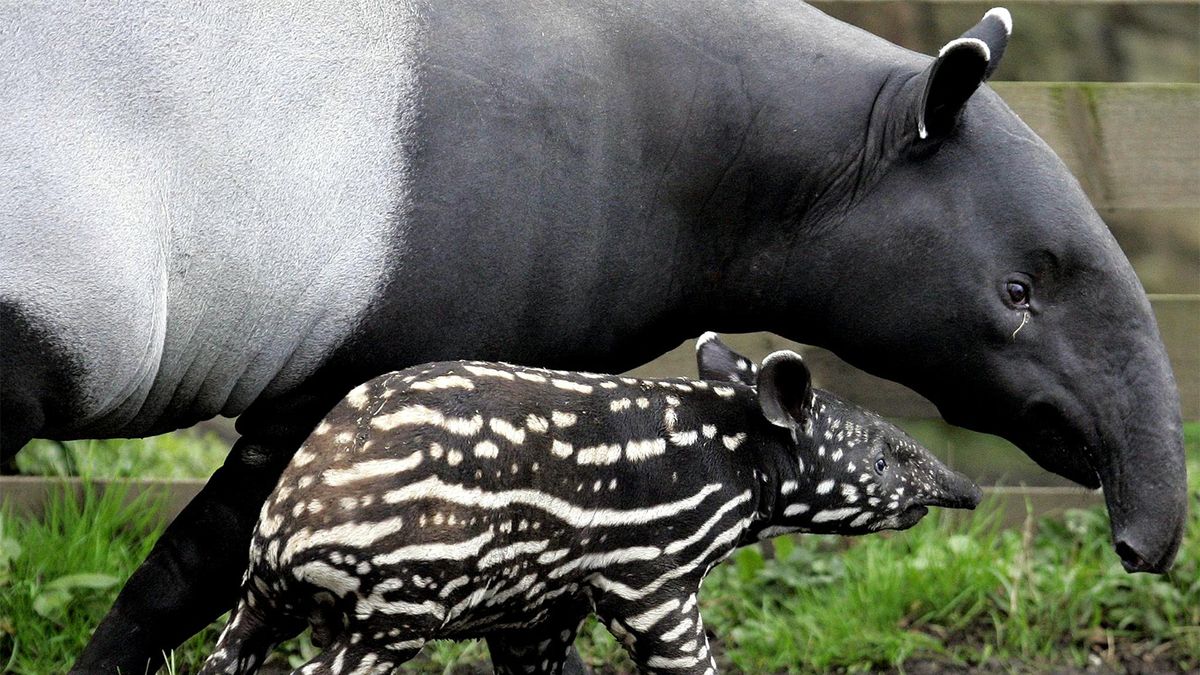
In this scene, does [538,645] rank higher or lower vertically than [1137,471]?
lower

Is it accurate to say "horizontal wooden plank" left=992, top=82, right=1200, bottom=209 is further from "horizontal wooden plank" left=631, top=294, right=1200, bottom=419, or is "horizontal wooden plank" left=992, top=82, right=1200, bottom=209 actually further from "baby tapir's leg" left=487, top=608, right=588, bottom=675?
"baby tapir's leg" left=487, top=608, right=588, bottom=675

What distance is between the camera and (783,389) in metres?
2.86

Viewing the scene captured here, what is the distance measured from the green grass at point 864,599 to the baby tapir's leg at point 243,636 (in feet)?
4.00

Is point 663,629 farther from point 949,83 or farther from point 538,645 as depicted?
point 949,83

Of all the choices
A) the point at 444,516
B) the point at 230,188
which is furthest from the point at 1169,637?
the point at 230,188

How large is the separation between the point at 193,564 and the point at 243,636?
0.39 m

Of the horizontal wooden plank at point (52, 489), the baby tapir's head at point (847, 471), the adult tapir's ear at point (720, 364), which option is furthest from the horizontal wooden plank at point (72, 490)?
the baby tapir's head at point (847, 471)

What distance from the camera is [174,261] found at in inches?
109

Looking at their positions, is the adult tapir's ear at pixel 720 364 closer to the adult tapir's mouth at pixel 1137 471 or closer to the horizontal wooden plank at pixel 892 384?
the adult tapir's mouth at pixel 1137 471

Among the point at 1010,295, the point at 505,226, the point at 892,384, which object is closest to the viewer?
the point at 505,226

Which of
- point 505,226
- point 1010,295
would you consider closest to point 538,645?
point 505,226

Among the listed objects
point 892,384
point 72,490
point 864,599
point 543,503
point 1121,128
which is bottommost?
point 864,599

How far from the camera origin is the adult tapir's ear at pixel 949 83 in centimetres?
295

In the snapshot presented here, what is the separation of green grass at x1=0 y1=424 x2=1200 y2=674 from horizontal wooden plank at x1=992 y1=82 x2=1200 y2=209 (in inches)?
41.2
